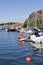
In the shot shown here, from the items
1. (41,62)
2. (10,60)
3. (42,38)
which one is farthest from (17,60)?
(42,38)

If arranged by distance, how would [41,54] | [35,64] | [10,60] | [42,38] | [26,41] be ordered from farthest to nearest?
1. [26,41]
2. [42,38]
3. [41,54]
4. [10,60]
5. [35,64]

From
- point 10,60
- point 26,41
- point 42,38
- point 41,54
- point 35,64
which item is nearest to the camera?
point 35,64

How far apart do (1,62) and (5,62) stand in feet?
1.64

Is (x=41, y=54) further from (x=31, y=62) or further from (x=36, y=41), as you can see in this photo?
(x=36, y=41)

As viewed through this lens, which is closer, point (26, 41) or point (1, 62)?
point (1, 62)

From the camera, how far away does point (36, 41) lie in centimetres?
4966

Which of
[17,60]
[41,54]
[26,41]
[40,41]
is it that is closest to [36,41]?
[40,41]

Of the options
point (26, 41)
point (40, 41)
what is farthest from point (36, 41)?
point (26, 41)

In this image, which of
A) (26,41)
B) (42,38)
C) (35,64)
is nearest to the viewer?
(35,64)

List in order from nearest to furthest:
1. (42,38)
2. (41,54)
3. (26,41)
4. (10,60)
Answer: (10,60) < (41,54) < (42,38) < (26,41)

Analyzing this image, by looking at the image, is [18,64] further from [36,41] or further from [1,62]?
[36,41]

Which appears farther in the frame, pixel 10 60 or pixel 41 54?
pixel 41 54

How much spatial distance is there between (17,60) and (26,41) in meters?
27.7

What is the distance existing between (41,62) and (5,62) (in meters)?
4.49
